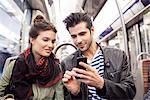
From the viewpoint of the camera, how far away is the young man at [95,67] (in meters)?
1.38

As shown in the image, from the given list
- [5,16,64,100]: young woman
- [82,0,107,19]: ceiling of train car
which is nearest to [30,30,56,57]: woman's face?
[5,16,64,100]: young woman

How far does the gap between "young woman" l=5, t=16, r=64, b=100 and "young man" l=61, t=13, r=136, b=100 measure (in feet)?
0.31

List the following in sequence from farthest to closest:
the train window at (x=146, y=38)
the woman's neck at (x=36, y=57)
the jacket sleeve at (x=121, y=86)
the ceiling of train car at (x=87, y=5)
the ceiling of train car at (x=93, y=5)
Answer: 1. the ceiling of train car at (x=93, y=5)
2. the train window at (x=146, y=38)
3. the ceiling of train car at (x=87, y=5)
4. the woman's neck at (x=36, y=57)
5. the jacket sleeve at (x=121, y=86)

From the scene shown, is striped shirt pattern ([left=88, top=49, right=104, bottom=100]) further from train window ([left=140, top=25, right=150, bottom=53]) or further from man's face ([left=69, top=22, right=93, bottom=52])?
train window ([left=140, top=25, right=150, bottom=53])

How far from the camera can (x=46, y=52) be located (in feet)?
5.12

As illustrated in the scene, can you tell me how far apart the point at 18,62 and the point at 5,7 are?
69.2 inches

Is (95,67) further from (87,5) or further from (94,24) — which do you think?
(87,5)

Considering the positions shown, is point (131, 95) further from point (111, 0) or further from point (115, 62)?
point (111, 0)

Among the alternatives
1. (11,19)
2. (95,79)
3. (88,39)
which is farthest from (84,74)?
(11,19)

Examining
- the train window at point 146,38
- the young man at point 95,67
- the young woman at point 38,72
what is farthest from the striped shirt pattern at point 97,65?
the train window at point 146,38

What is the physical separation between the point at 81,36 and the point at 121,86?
388 millimetres

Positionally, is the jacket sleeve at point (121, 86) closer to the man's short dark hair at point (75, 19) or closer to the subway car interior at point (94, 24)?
the subway car interior at point (94, 24)

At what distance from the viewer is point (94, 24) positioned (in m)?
5.22

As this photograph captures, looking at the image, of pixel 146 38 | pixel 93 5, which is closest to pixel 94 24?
pixel 146 38
